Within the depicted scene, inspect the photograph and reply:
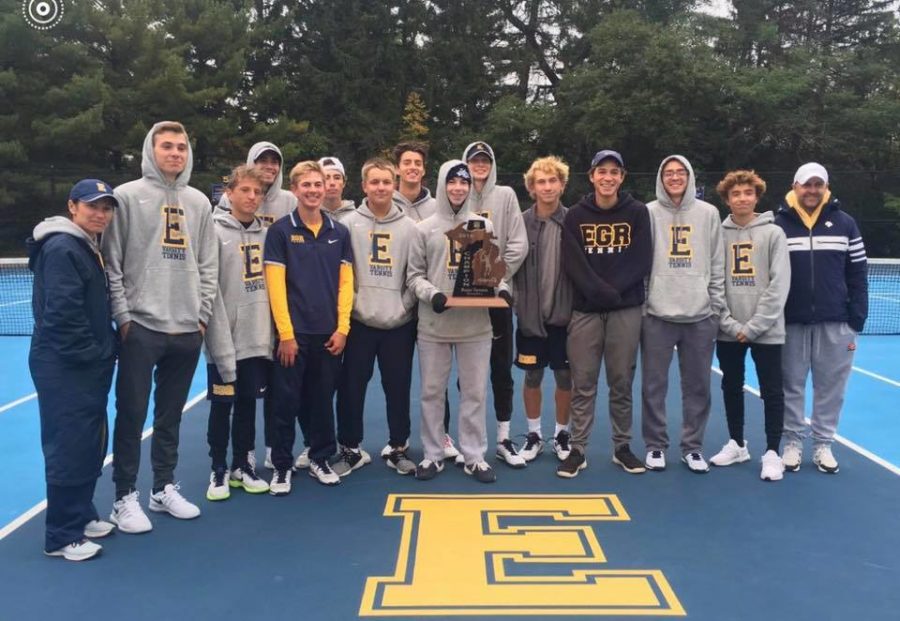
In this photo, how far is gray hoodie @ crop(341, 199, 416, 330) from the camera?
4.73 metres

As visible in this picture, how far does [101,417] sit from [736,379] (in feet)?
12.6

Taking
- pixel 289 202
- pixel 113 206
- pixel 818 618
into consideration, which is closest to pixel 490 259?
pixel 289 202

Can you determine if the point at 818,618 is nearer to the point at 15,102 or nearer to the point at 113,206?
the point at 113,206

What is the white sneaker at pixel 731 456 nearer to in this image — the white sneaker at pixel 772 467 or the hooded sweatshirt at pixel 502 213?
the white sneaker at pixel 772 467

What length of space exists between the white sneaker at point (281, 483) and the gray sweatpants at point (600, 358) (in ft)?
6.06

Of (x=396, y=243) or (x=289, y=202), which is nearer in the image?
(x=396, y=243)

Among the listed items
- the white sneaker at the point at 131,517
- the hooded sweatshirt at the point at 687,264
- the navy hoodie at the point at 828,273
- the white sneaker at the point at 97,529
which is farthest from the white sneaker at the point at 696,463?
the white sneaker at the point at 97,529

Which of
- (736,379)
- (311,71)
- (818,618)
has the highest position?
(311,71)

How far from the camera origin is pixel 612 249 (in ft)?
15.6

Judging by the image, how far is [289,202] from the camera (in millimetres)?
5250

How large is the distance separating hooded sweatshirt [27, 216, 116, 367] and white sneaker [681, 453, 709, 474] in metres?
3.62

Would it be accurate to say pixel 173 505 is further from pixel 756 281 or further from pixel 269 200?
pixel 756 281

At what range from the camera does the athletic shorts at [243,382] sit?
4.31 m

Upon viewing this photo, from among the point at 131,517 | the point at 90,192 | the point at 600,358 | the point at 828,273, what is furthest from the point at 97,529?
the point at 828,273
